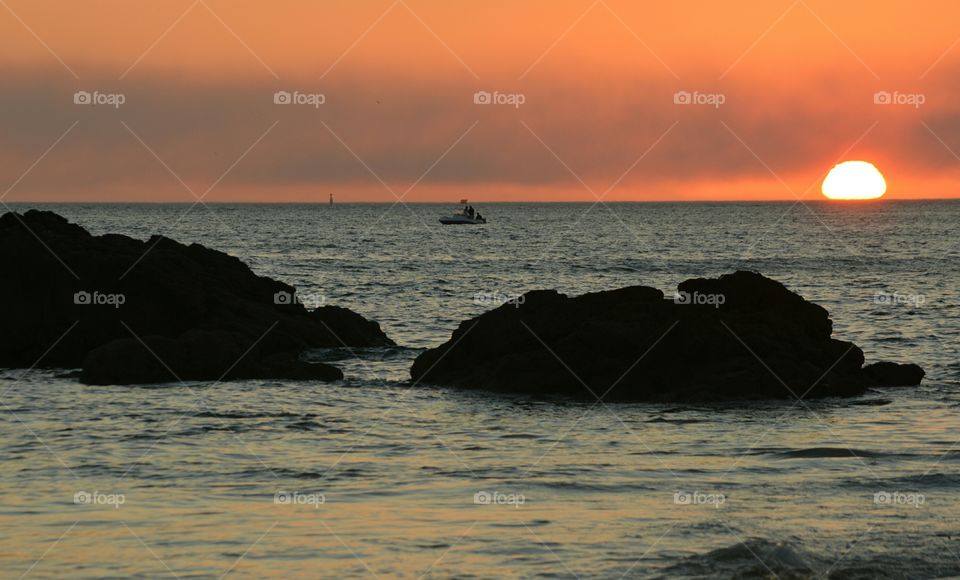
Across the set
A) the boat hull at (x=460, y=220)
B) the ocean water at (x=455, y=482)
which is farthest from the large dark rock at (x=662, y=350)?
the boat hull at (x=460, y=220)

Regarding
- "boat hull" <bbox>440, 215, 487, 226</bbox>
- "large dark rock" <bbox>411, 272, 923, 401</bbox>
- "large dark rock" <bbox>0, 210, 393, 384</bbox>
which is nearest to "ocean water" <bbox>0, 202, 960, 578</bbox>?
"large dark rock" <bbox>411, 272, 923, 401</bbox>

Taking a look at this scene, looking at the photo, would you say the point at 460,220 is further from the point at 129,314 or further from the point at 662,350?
the point at 662,350

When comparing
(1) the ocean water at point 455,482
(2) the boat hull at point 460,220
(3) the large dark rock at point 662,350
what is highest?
(2) the boat hull at point 460,220

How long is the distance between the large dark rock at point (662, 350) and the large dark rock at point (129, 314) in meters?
4.04

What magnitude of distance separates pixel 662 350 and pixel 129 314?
14158mm

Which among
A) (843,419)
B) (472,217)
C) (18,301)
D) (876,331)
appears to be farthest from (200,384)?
(472,217)

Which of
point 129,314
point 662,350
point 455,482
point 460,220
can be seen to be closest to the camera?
point 455,482

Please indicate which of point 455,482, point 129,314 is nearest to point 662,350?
point 455,482

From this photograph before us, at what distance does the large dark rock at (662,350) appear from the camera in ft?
85.5

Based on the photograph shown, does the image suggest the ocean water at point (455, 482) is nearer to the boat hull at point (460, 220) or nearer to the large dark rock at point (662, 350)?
the large dark rock at point (662, 350)

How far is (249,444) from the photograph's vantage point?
21156 millimetres

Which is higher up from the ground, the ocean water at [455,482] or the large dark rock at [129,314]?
the large dark rock at [129,314]

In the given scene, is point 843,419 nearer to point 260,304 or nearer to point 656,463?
point 656,463

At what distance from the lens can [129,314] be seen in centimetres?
3225
